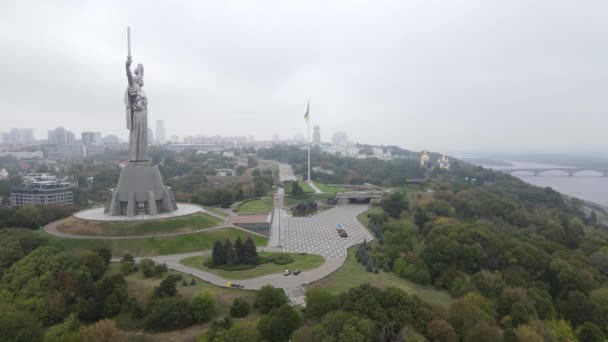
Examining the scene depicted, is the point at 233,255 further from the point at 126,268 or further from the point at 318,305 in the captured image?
the point at 318,305

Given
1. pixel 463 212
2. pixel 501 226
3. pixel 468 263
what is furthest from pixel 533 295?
pixel 463 212

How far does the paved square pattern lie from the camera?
93.4 ft

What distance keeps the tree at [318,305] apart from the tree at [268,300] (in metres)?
1.44

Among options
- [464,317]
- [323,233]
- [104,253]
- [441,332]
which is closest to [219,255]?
[104,253]

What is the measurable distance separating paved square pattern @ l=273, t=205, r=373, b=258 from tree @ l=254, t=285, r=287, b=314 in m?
9.35

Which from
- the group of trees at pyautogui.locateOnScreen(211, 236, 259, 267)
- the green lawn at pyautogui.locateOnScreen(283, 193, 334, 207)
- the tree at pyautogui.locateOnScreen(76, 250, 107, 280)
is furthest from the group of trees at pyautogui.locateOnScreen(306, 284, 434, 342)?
the green lawn at pyautogui.locateOnScreen(283, 193, 334, 207)

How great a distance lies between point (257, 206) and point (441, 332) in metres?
28.9

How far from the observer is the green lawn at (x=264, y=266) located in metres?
21.9

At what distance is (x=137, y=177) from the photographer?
30.3m

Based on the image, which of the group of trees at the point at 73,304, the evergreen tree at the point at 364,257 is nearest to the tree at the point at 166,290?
the group of trees at the point at 73,304

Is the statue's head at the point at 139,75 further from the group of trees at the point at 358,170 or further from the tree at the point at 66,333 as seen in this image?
the group of trees at the point at 358,170

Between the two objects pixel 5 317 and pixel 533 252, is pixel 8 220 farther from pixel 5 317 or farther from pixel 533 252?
pixel 533 252

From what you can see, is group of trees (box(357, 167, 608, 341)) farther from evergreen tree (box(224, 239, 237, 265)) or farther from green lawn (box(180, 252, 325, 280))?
evergreen tree (box(224, 239, 237, 265))

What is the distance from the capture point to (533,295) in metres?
20.8
